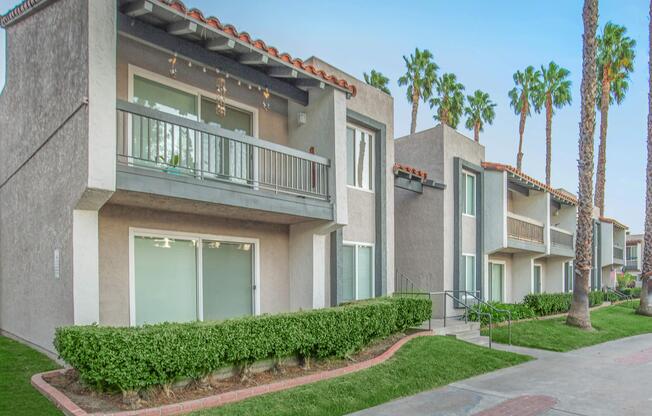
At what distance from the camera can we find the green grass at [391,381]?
7.03 m

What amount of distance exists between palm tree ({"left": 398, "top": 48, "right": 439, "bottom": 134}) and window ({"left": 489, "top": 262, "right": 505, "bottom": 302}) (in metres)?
16.9

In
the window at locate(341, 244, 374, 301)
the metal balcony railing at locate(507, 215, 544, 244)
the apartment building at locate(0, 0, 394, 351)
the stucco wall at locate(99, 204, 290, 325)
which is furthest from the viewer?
the metal balcony railing at locate(507, 215, 544, 244)

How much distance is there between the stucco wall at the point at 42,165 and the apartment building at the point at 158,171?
0.15 feet

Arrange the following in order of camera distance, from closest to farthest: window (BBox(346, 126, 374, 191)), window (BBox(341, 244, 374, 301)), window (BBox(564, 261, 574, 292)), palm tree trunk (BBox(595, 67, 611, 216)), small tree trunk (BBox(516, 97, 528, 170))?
window (BBox(341, 244, 374, 301)) < window (BBox(346, 126, 374, 191)) < window (BBox(564, 261, 574, 292)) < palm tree trunk (BBox(595, 67, 611, 216)) < small tree trunk (BBox(516, 97, 528, 170))

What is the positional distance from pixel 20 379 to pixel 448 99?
109 ft

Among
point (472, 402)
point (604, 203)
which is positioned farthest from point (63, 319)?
point (604, 203)

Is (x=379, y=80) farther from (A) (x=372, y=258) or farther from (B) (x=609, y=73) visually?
(A) (x=372, y=258)

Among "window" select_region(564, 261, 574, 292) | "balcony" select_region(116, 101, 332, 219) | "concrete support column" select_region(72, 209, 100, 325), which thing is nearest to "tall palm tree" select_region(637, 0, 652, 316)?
"window" select_region(564, 261, 574, 292)

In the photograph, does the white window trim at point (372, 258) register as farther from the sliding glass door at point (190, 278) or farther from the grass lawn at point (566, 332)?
the grass lawn at point (566, 332)

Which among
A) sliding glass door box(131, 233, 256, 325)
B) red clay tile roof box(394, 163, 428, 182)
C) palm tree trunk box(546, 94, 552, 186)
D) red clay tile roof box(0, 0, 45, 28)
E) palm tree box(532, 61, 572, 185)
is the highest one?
palm tree box(532, 61, 572, 185)

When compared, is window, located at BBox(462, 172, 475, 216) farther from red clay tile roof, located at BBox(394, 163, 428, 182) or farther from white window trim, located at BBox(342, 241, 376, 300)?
white window trim, located at BBox(342, 241, 376, 300)

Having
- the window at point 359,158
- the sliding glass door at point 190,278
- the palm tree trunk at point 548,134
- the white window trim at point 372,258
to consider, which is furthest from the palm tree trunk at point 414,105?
the sliding glass door at point 190,278

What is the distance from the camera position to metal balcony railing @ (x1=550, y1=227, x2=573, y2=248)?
2356cm

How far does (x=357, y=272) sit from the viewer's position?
1345cm
